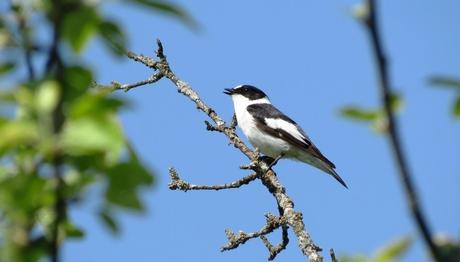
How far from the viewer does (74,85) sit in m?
1.44

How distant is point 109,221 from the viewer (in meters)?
1.50

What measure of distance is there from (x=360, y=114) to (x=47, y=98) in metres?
0.57

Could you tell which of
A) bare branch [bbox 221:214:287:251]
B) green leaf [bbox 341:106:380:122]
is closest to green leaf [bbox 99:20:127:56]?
green leaf [bbox 341:106:380:122]

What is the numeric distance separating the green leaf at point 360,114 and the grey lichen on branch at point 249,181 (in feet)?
14.2

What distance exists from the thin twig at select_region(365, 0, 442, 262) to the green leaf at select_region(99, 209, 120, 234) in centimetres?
68

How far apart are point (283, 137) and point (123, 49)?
27.7 ft

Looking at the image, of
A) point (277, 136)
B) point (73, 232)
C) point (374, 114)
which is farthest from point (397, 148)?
point (277, 136)

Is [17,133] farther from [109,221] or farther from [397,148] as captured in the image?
[397,148]

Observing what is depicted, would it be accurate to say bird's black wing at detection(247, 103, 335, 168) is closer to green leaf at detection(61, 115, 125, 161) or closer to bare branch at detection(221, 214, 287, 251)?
bare branch at detection(221, 214, 287, 251)

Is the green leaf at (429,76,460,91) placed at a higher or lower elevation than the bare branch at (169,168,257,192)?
lower

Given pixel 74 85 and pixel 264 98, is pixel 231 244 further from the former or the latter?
pixel 264 98

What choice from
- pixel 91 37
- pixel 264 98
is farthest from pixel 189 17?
pixel 264 98

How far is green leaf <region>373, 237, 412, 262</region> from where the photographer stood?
4.14 feet

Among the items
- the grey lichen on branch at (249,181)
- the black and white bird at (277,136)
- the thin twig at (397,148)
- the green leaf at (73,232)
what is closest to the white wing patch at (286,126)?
the black and white bird at (277,136)
